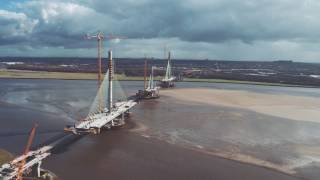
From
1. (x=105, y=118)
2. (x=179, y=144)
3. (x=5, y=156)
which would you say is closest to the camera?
(x=5, y=156)

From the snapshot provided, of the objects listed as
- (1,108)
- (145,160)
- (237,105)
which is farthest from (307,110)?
(1,108)

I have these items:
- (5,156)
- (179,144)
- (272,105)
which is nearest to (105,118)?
(179,144)

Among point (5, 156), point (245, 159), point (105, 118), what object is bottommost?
point (245, 159)

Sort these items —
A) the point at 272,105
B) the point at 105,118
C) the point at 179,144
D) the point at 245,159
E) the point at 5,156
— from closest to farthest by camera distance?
the point at 5,156
the point at 245,159
the point at 179,144
the point at 105,118
the point at 272,105

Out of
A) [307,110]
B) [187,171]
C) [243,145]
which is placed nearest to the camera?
[187,171]

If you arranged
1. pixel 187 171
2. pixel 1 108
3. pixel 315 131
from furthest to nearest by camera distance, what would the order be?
pixel 1 108 < pixel 315 131 < pixel 187 171

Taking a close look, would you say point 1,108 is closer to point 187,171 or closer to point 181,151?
point 181,151

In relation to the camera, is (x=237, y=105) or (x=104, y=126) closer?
(x=104, y=126)

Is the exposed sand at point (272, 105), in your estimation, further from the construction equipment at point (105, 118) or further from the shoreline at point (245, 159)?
the shoreline at point (245, 159)

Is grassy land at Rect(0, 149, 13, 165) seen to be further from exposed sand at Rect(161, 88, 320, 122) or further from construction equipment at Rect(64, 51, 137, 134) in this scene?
exposed sand at Rect(161, 88, 320, 122)

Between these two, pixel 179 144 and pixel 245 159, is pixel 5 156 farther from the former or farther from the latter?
pixel 245 159
